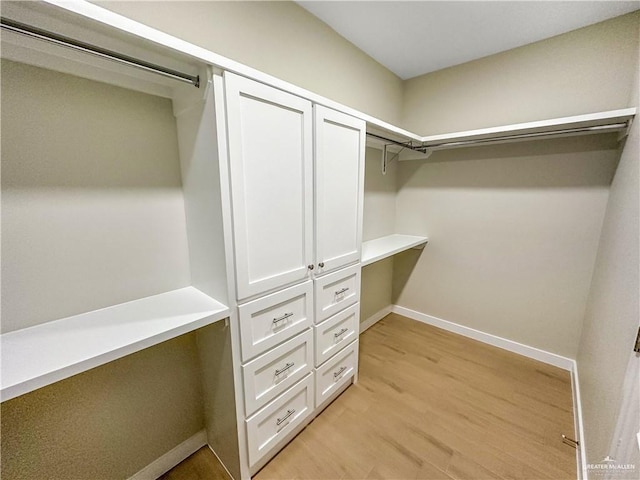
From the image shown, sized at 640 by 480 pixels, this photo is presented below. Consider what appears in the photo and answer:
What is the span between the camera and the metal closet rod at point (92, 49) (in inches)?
26.6

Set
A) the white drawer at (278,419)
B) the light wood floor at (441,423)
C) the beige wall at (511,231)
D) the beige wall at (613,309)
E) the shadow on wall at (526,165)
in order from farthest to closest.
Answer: the beige wall at (511,231), the shadow on wall at (526,165), the light wood floor at (441,423), the white drawer at (278,419), the beige wall at (613,309)

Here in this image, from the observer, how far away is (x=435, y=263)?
2689 mm

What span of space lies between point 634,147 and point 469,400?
1732mm

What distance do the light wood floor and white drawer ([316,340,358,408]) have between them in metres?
0.13

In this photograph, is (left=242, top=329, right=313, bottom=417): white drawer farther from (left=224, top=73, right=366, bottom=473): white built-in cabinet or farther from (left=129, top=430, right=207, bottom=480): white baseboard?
(left=129, top=430, right=207, bottom=480): white baseboard

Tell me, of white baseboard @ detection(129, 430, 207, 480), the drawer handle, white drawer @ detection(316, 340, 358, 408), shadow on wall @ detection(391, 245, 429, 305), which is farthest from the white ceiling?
white baseboard @ detection(129, 430, 207, 480)

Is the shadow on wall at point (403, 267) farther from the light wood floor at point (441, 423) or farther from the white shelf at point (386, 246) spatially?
the light wood floor at point (441, 423)

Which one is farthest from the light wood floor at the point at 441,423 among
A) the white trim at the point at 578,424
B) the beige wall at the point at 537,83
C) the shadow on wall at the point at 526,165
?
the beige wall at the point at 537,83

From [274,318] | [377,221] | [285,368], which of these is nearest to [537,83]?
[377,221]

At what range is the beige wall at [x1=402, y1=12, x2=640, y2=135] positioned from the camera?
1.70 m

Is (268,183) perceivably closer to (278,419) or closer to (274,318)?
(274,318)

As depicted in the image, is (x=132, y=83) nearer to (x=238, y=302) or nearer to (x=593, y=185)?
(x=238, y=302)

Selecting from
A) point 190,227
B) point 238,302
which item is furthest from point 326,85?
point 238,302

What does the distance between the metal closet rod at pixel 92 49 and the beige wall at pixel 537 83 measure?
2.29 meters
